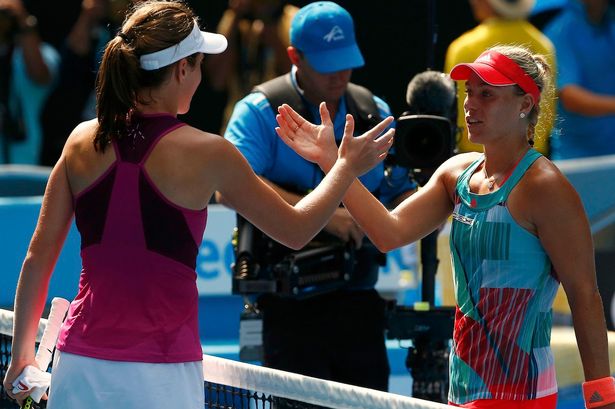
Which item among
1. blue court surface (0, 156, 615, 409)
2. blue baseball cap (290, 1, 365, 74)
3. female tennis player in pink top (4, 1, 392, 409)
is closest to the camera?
female tennis player in pink top (4, 1, 392, 409)

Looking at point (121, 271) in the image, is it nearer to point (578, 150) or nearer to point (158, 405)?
point (158, 405)

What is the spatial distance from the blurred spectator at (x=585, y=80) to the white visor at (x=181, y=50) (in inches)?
184

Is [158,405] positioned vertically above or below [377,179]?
below

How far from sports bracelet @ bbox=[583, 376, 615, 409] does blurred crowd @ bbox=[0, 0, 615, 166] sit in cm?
431

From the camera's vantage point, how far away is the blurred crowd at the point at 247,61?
7590 millimetres

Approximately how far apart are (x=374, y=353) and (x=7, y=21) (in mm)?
3812

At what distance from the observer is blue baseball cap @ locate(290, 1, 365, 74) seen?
508cm

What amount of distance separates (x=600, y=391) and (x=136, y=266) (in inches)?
46.5

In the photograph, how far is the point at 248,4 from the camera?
772 centimetres

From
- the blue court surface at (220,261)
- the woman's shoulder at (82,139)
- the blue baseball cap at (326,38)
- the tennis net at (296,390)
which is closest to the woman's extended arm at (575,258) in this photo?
the tennis net at (296,390)

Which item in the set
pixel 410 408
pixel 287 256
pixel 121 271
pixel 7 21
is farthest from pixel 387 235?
pixel 7 21

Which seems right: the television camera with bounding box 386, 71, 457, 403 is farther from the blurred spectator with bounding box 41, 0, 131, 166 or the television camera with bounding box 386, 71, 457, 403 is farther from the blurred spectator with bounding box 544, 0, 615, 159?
the blurred spectator with bounding box 41, 0, 131, 166

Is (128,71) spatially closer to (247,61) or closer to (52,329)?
(52,329)

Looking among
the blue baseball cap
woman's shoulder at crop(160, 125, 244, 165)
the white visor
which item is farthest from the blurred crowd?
woman's shoulder at crop(160, 125, 244, 165)
